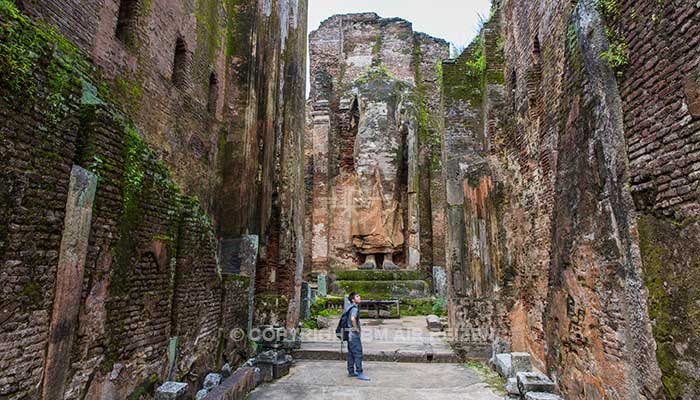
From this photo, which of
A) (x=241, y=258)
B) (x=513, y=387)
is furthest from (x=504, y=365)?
(x=241, y=258)

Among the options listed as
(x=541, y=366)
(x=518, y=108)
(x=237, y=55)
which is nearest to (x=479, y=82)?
(x=518, y=108)

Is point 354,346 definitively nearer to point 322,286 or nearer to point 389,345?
point 389,345

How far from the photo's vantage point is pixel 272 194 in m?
9.62

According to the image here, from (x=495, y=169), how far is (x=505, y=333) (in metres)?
3.38

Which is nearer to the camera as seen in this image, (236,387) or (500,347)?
(236,387)

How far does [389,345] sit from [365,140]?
9.29m

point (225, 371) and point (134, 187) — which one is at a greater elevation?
point (134, 187)

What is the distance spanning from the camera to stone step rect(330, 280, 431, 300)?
14227mm

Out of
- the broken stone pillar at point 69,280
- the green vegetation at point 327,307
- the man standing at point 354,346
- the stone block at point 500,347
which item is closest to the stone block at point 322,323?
the green vegetation at point 327,307

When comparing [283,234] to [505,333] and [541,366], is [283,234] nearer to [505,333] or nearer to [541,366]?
[505,333]

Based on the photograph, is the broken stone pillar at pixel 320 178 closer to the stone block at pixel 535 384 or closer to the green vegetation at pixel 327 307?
the green vegetation at pixel 327 307

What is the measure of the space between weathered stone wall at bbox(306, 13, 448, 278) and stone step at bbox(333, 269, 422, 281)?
886mm

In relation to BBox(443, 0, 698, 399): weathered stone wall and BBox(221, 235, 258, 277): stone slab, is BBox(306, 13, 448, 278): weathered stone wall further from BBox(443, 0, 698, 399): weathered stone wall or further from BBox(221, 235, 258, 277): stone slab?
BBox(443, 0, 698, 399): weathered stone wall

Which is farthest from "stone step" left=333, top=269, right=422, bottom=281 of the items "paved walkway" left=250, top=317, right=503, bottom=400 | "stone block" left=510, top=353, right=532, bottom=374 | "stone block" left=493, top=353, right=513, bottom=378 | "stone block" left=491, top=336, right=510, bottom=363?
"stone block" left=510, top=353, right=532, bottom=374
